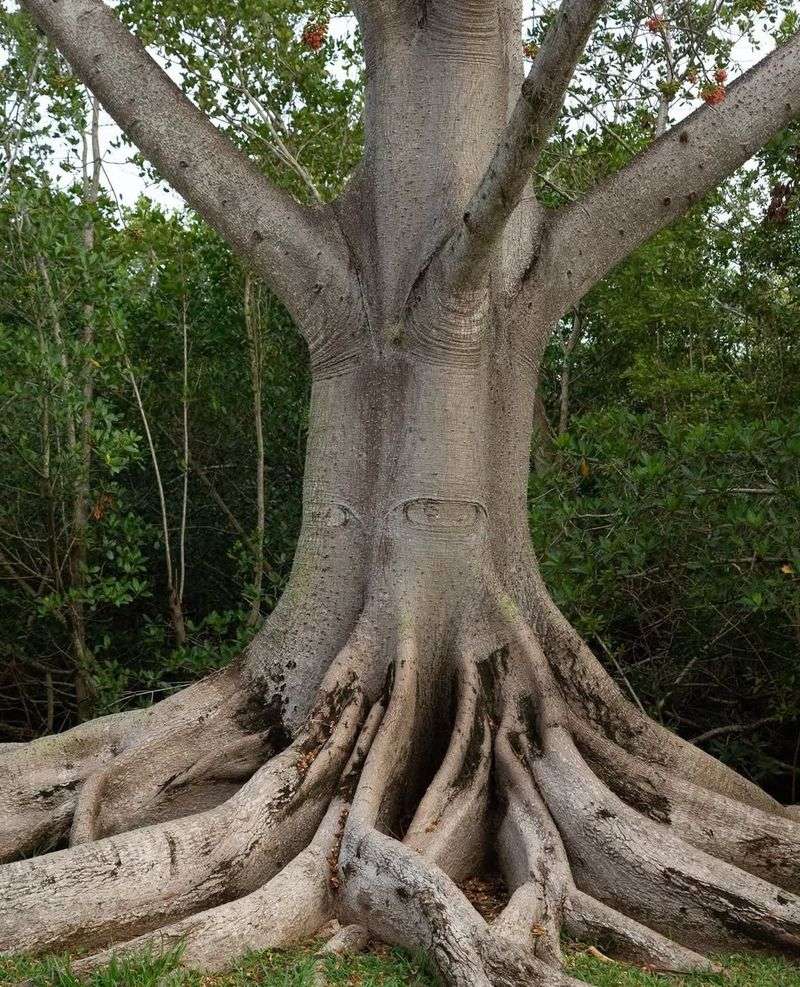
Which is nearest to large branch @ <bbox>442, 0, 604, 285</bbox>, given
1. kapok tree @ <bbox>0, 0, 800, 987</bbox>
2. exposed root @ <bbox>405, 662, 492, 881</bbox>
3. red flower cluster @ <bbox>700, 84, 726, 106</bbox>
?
kapok tree @ <bbox>0, 0, 800, 987</bbox>

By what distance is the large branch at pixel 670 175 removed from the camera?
5.51m

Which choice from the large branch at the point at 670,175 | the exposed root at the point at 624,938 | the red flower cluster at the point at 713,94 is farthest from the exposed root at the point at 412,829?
the red flower cluster at the point at 713,94

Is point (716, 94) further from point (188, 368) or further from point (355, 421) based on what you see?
point (188, 368)

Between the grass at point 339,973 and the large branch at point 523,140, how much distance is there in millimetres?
2738

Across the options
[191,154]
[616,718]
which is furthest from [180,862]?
[191,154]

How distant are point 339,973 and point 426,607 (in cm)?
183

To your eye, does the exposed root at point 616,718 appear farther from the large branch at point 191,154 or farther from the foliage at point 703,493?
the large branch at point 191,154

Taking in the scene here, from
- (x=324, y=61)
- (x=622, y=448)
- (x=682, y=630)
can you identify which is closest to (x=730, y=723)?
(x=682, y=630)

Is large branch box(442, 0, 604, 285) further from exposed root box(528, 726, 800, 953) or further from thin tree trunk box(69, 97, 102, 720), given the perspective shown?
thin tree trunk box(69, 97, 102, 720)

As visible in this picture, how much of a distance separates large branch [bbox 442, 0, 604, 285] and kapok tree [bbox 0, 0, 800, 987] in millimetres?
17

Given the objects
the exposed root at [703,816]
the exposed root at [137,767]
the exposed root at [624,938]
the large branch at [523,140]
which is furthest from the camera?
the exposed root at [137,767]

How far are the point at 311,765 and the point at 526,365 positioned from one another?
2210mm

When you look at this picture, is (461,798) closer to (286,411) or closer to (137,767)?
(137,767)

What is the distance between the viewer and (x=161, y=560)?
10609 mm
